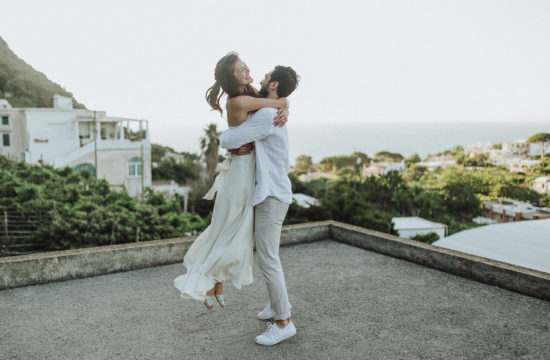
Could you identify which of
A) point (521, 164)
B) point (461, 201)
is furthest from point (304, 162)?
point (521, 164)

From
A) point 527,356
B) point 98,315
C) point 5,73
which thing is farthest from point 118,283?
→ point 5,73

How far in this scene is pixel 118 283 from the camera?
3.76 metres

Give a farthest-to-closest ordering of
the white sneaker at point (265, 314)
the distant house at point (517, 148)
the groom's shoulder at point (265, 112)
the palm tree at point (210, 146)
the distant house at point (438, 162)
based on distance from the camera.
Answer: the distant house at point (438, 162)
the palm tree at point (210, 146)
the distant house at point (517, 148)
the white sneaker at point (265, 314)
the groom's shoulder at point (265, 112)

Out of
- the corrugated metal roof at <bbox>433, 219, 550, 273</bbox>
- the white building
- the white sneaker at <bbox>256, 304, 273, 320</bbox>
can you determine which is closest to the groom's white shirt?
the white sneaker at <bbox>256, 304, 273, 320</bbox>

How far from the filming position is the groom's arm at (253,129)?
8.19 ft

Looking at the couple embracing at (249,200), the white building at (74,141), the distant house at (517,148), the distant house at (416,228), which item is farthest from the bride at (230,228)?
the white building at (74,141)

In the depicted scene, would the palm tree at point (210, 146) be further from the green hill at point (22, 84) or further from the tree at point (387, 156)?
the tree at point (387, 156)

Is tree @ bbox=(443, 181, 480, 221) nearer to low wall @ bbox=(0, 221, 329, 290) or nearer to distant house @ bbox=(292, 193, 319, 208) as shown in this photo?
distant house @ bbox=(292, 193, 319, 208)

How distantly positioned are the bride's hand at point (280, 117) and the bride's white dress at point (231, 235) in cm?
25

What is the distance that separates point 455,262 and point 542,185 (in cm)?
1819

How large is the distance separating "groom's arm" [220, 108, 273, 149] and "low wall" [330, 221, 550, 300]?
93.7 inches

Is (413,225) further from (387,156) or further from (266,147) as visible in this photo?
(387,156)

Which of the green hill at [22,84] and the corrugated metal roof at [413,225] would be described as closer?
the corrugated metal roof at [413,225]

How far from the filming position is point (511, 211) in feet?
82.9
